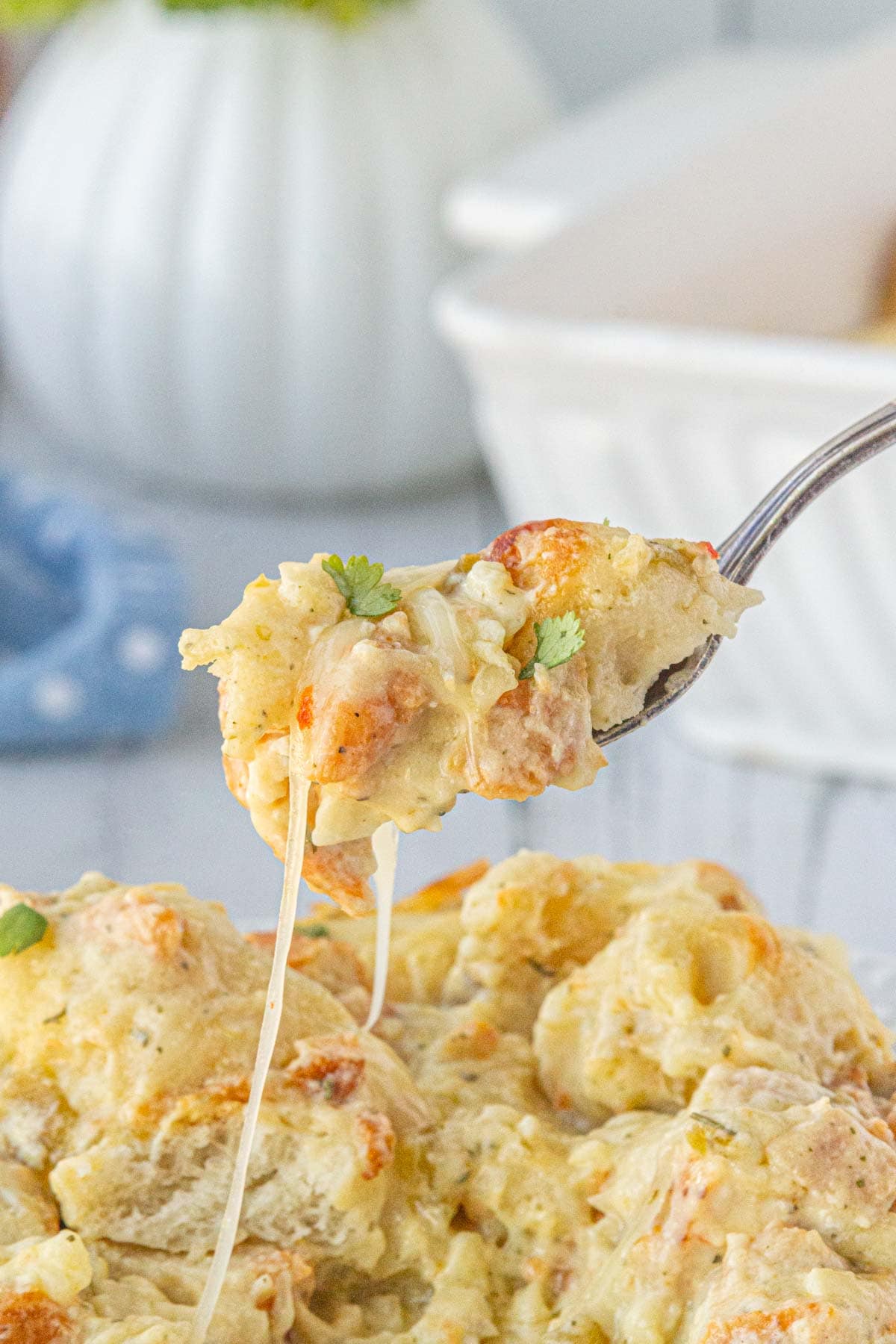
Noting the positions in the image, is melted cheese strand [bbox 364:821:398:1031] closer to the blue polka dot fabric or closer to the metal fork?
the metal fork

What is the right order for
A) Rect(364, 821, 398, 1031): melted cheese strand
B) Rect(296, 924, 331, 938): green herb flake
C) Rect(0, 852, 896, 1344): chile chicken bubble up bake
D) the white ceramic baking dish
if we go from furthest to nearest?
the white ceramic baking dish
Rect(296, 924, 331, 938): green herb flake
Rect(364, 821, 398, 1031): melted cheese strand
Rect(0, 852, 896, 1344): chile chicken bubble up bake

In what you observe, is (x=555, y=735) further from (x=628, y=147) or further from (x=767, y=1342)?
(x=628, y=147)

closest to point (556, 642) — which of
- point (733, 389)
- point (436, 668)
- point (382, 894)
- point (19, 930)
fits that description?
point (436, 668)

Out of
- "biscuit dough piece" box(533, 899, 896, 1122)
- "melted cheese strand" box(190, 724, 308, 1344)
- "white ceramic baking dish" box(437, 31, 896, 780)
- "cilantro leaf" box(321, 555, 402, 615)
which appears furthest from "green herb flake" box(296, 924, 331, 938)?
"white ceramic baking dish" box(437, 31, 896, 780)

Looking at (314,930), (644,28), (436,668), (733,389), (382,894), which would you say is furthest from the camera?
(644,28)

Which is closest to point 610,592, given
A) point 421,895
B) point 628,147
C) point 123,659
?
point 421,895

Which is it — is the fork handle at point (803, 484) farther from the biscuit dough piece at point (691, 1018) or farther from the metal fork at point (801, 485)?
the biscuit dough piece at point (691, 1018)

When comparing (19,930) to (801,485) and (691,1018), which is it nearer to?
(691,1018)
